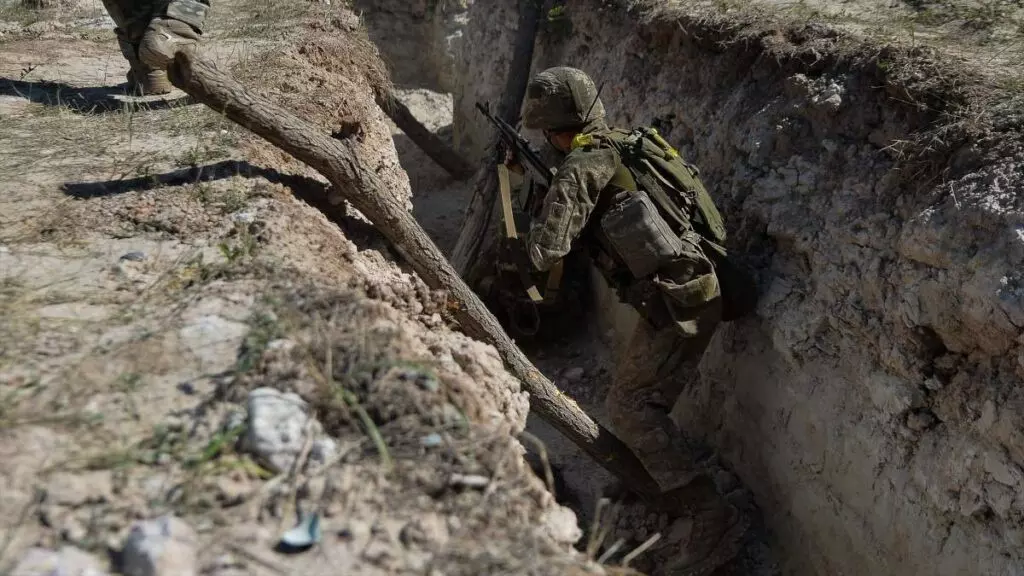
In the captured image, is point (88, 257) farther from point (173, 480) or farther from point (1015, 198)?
point (1015, 198)

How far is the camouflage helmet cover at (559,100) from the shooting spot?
13.7ft

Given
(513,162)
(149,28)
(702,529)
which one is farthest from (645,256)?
(149,28)

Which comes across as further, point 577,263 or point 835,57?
point 577,263

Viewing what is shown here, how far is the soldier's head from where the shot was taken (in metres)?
4.18

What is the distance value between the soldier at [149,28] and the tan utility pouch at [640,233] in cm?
324

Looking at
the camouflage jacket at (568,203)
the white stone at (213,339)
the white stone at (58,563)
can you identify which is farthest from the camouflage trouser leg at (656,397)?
the white stone at (58,563)

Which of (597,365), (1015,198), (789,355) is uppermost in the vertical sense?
(1015,198)

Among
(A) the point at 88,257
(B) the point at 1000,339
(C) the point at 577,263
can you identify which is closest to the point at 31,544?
(A) the point at 88,257

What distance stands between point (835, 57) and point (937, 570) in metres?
2.66

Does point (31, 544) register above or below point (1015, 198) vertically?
below

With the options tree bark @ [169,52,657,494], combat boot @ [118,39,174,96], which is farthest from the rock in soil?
combat boot @ [118,39,174,96]

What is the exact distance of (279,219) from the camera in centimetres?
356

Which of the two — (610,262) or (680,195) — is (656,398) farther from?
(680,195)

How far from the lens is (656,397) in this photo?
433cm
